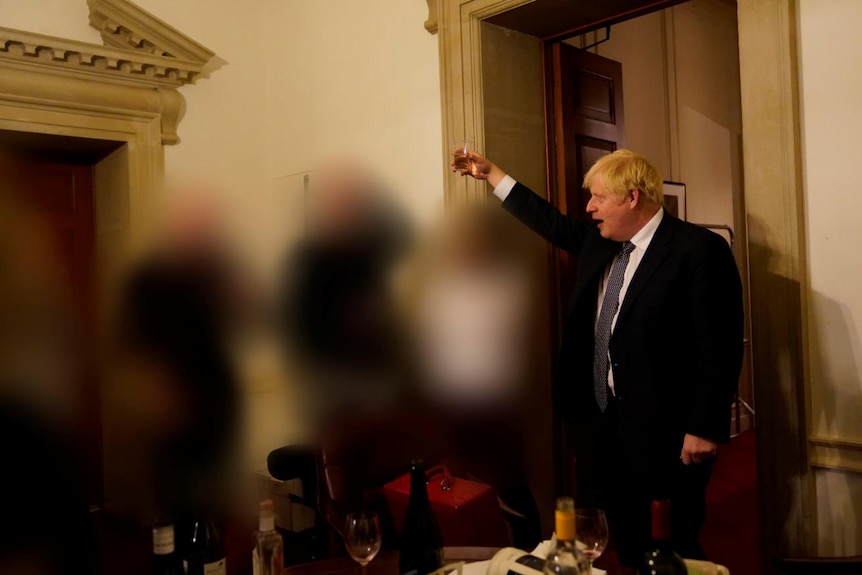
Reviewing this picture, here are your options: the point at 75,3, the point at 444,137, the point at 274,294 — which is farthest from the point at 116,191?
the point at 444,137

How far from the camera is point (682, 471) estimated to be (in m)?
1.33

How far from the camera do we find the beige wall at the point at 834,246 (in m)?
1.28

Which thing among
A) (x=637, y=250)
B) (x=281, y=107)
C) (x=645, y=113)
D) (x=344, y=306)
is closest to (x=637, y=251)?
(x=637, y=250)

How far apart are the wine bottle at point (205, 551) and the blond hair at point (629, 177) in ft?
3.13

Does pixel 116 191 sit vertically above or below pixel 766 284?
above

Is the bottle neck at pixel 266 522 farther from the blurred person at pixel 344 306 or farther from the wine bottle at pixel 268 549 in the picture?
the blurred person at pixel 344 306

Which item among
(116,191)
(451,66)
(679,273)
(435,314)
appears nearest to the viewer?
(116,191)

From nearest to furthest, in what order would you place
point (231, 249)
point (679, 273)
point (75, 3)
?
1. point (231, 249)
2. point (679, 273)
3. point (75, 3)

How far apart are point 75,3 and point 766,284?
164 cm

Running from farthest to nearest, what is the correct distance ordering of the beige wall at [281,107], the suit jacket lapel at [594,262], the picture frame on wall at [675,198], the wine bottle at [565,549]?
the picture frame on wall at [675,198] → the suit jacket lapel at [594,262] → the beige wall at [281,107] → the wine bottle at [565,549]

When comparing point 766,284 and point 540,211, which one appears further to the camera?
point 540,211

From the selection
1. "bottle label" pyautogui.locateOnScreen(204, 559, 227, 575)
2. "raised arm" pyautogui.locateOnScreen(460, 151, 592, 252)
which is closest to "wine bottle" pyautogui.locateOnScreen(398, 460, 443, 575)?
"bottle label" pyautogui.locateOnScreen(204, 559, 227, 575)

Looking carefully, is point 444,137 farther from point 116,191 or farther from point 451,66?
point 116,191

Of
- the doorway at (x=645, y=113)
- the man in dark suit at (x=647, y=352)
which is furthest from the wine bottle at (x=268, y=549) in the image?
the doorway at (x=645, y=113)
